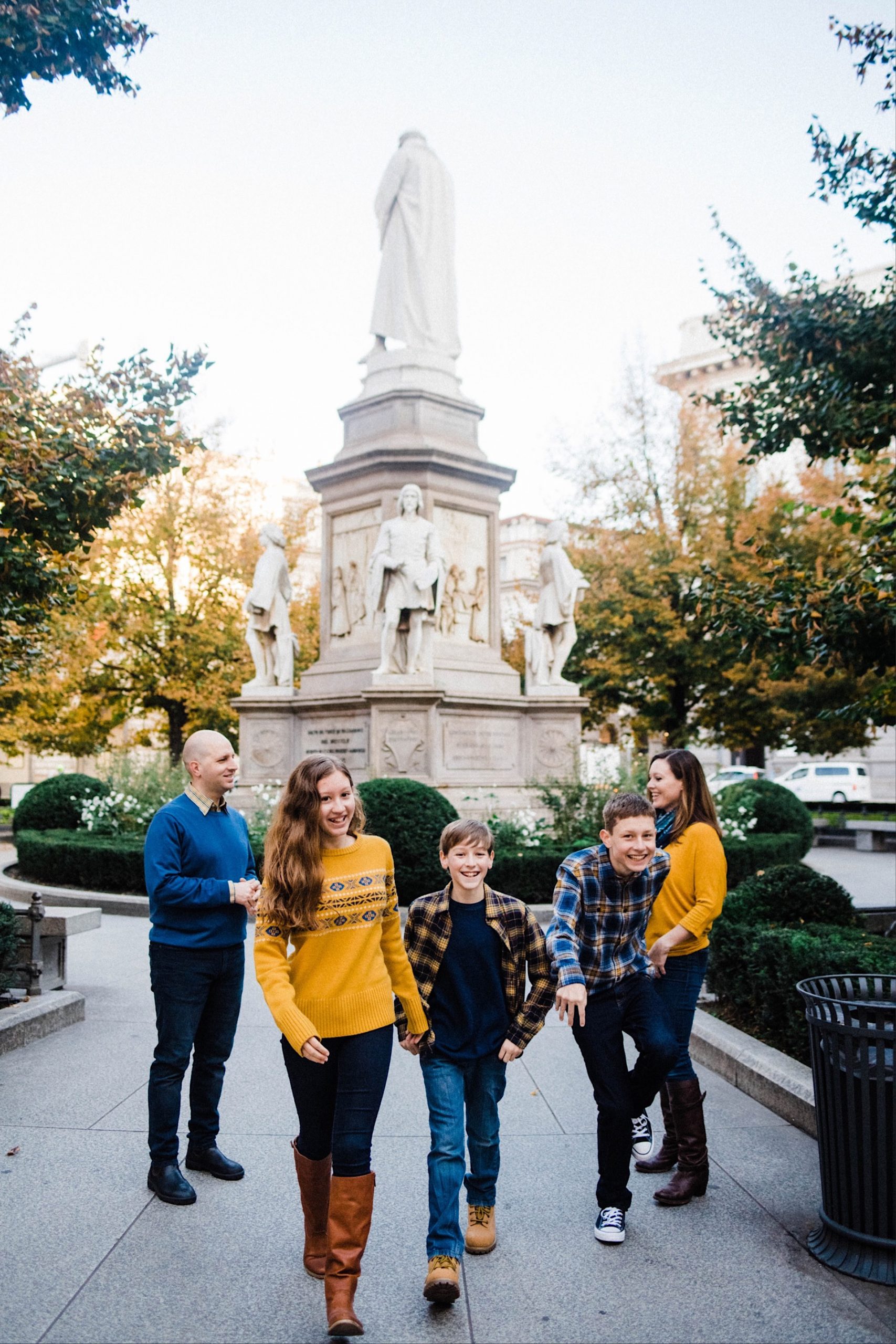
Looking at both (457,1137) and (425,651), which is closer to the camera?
(457,1137)

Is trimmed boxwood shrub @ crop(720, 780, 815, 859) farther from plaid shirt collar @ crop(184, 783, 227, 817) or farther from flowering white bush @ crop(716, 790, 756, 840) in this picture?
plaid shirt collar @ crop(184, 783, 227, 817)

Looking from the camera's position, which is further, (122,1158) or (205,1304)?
(122,1158)

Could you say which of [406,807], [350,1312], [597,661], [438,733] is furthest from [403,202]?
[350,1312]

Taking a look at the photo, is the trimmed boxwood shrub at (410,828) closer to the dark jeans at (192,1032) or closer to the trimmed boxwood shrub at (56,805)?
the trimmed boxwood shrub at (56,805)

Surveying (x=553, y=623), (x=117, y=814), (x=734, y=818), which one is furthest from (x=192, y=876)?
(x=553, y=623)

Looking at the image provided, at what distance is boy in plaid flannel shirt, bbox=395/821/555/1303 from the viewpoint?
387 centimetres

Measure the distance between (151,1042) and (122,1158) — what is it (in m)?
2.08

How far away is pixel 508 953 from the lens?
399 centimetres

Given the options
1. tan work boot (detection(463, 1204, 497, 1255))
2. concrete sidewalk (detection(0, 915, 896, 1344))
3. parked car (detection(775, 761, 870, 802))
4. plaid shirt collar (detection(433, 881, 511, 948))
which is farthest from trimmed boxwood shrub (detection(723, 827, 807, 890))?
parked car (detection(775, 761, 870, 802))

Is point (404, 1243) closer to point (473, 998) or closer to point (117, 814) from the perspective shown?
point (473, 998)

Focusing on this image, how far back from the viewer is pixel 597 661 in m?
29.2

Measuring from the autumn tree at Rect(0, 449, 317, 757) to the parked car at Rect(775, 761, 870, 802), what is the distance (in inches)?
699

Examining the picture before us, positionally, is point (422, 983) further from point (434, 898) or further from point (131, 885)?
point (131, 885)

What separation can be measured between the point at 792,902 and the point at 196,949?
4.41 metres
